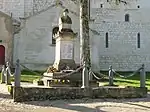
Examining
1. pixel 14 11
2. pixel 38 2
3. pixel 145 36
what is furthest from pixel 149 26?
pixel 14 11

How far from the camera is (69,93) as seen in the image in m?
11.8

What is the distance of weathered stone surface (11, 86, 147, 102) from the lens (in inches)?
437

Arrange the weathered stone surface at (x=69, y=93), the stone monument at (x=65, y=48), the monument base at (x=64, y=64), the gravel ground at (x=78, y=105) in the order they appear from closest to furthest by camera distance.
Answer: the gravel ground at (x=78, y=105), the weathered stone surface at (x=69, y=93), the monument base at (x=64, y=64), the stone monument at (x=65, y=48)

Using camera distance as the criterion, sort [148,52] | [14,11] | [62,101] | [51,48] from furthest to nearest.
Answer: [148,52], [14,11], [51,48], [62,101]

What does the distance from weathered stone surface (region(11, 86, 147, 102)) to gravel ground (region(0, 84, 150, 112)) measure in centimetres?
38

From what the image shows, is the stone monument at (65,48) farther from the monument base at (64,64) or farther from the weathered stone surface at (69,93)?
the weathered stone surface at (69,93)

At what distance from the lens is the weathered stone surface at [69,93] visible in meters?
11.1

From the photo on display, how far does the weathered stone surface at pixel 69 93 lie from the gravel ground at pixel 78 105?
38 cm

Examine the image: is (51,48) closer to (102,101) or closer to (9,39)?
(9,39)

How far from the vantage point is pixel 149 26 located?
132 ft

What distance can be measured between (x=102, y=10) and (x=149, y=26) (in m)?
6.02

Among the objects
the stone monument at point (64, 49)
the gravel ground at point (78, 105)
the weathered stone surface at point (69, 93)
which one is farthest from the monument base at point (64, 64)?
the gravel ground at point (78, 105)

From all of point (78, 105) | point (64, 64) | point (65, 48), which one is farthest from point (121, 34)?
point (78, 105)

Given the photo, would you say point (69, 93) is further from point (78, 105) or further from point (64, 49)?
point (64, 49)
